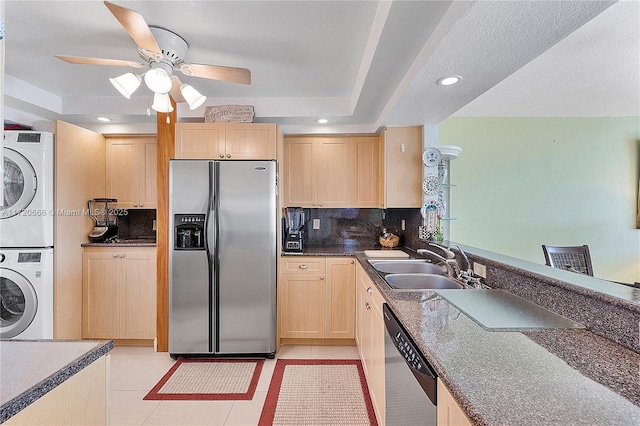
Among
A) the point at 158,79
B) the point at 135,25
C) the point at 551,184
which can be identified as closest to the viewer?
the point at 135,25

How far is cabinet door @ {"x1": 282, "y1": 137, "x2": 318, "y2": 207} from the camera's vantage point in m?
3.10

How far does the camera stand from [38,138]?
2447 mm

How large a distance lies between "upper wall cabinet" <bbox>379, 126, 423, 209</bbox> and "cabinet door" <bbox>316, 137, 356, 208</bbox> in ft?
1.47

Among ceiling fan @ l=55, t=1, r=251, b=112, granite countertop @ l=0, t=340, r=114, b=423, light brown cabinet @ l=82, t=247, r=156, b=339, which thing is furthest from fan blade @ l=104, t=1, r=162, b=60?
light brown cabinet @ l=82, t=247, r=156, b=339

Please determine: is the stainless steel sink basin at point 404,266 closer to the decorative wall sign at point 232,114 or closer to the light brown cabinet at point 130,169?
the decorative wall sign at point 232,114

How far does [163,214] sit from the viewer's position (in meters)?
2.64

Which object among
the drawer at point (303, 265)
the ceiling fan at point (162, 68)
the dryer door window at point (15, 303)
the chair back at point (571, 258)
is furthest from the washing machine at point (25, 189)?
the chair back at point (571, 258)

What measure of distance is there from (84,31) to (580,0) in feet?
8.39

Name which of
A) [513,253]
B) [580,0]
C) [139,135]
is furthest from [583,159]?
[139,135]

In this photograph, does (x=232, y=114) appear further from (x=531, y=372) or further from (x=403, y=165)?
(x=531, y=372)

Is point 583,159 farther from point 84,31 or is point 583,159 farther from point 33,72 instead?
point 33,72

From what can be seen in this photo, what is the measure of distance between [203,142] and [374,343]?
7.32 ft

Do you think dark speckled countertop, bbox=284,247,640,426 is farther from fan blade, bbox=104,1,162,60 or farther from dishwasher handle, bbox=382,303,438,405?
fan blade, bbox=104,1,162,60

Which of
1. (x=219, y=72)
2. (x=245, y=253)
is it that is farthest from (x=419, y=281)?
(x=219, y=72)
